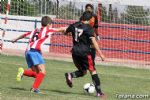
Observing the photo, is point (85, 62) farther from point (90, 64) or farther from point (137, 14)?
point (137, 14)

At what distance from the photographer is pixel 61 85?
44.9 feet

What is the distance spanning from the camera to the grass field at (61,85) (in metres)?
11.1

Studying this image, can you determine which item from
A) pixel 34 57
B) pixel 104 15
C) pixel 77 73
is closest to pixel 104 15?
pixel 104 15

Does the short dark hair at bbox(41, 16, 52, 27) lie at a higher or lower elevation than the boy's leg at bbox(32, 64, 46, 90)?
higher

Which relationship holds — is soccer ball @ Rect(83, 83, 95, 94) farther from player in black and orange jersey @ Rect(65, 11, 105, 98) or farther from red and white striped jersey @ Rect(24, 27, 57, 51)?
red and white striped jersey @ Rect(24, 27, 57, 51)

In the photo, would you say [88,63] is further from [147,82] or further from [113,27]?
[113,27]

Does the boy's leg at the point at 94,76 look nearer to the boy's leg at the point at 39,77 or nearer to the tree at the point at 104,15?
the boy's leg at the point at 39,77

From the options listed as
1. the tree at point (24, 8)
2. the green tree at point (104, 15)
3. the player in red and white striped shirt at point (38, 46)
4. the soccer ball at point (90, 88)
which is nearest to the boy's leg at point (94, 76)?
the soccer ball at point (90, 88)

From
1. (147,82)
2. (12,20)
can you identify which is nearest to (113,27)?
(12,20)

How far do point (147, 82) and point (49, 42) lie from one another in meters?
11.3

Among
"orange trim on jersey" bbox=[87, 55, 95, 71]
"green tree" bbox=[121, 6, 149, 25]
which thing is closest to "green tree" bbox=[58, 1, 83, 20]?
"green tree" bbox=[121, 6, 149, 25]

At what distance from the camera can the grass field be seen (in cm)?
1105

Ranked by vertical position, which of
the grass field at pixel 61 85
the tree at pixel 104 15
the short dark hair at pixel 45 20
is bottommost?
the grass field at pixel 61 85

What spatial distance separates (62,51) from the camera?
1009 inches
